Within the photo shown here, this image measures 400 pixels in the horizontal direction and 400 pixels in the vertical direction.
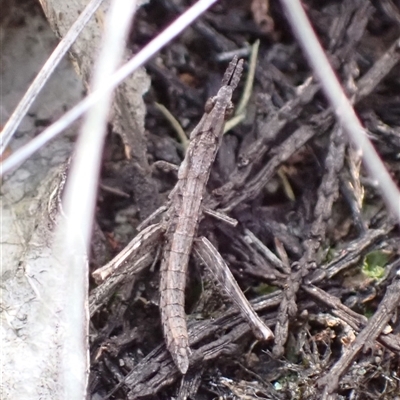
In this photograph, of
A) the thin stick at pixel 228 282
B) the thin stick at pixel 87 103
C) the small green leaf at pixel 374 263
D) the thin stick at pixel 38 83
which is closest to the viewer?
the thin stick at pixel 38 83

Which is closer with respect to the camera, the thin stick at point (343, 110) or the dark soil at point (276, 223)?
the dark soil at point (276, 223)

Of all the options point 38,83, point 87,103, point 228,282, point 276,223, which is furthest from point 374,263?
point 38,83

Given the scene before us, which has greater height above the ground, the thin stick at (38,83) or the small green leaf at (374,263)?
the thin stick at (38,83)

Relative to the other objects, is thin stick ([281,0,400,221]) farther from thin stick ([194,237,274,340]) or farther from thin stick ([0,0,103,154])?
thin stick ([0,0,103,154])

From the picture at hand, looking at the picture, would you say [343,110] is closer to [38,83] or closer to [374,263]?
[374,263]

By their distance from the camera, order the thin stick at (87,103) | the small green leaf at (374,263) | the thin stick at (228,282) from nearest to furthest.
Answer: the thin stick at (87,103) → the thin stick at (228,282) → the small green leaf at (374,263)

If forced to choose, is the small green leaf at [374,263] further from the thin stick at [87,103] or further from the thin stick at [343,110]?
the thin stick at [87,103]

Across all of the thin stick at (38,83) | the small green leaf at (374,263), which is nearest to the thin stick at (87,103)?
the thin stick at (38,83)

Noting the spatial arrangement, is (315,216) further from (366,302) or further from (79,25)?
(79,25)
